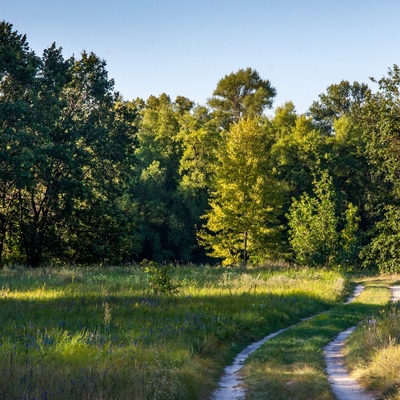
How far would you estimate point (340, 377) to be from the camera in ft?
35.1

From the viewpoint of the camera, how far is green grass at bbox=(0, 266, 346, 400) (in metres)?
7.45

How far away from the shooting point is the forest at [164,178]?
109 feet

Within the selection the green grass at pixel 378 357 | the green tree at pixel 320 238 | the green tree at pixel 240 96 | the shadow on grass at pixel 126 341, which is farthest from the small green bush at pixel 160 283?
the green tree at pixel 240 96

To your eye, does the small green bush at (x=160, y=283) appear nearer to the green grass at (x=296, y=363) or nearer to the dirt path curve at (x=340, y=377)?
the green grass at (x=296, y=363)

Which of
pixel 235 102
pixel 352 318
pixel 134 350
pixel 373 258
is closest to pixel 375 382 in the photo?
pixel 134 350

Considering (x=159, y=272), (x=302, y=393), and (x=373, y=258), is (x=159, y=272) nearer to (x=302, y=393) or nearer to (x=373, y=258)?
(x=302, y=393)

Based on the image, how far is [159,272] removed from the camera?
1916 cm

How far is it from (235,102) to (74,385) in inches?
2663

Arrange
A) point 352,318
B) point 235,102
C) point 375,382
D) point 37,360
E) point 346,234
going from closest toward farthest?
point 37,360 < point 375,382 < point 352,318 < point 346,234 < point 235,102

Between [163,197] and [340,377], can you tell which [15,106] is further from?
[163,197]

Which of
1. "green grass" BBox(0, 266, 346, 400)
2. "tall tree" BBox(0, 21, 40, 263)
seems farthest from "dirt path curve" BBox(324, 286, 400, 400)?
"tall tree" BBox(0, 21, 40, 263)

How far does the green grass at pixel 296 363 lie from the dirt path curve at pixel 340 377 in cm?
18

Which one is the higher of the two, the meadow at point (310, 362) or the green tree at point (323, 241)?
the green tree at point (323, 241)

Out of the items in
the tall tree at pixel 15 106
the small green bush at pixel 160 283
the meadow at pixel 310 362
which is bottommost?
the meadow at pixel 310 362
